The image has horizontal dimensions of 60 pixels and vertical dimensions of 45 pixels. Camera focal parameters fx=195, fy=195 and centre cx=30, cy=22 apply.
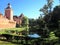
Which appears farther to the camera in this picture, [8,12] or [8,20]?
[8,12]

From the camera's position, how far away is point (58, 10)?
42.2 meters

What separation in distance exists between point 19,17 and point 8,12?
1126 inches

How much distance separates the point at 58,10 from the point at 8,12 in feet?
83.8

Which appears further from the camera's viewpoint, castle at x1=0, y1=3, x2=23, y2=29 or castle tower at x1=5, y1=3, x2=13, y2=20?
castle tower at x1=5, y1=3, x2=13, y2=20

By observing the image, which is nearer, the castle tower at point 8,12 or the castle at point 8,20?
the castle at point 8,20

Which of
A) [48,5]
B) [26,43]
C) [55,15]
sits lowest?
[26,43]

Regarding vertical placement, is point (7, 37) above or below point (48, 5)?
below

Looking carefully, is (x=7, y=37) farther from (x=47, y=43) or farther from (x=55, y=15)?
(x=55, y=15)

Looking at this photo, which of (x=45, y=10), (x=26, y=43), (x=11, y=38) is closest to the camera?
(x=26, y=43)

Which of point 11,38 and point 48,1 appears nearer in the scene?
point 11,38

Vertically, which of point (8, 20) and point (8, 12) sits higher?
point (8, 12)

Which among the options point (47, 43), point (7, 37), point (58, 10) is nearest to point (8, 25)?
point (58, 10)

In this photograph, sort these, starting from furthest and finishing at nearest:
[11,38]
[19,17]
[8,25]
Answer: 1. [19,17]
2. [8,25]
3. [11,38]

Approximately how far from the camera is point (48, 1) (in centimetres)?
5403
